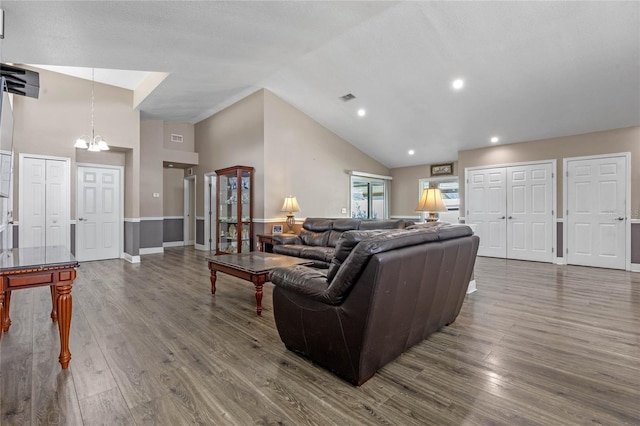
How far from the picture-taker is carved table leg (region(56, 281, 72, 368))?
6.70 ft

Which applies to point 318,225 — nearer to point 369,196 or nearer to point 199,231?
point 369,196

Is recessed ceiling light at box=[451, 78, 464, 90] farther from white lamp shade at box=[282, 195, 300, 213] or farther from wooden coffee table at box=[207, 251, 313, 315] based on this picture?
wooden coffee table at box=[207, 251, 313, 315]

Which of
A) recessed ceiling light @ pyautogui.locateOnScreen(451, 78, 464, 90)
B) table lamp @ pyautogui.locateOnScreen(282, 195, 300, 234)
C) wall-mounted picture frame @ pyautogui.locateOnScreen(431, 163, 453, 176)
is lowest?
table lamp @ pyautogui.locateOnScreen(282, 195, 300, 234)

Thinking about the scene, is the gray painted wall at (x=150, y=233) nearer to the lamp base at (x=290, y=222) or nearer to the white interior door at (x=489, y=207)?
the lamp base at (x=290, y=222)

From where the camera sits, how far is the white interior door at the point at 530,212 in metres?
6.00

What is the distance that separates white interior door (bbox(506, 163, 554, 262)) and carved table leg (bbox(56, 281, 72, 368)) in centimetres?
718

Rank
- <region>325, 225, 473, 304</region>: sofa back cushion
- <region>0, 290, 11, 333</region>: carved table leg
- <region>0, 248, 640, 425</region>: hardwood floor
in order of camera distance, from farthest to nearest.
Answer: <region>0, 290, 11, 333</region>: carved table leg, <region>325, 225, 473, 304</region>: sofa back cushion, <region>0, 248, 640, 425</region>: hardwood floor

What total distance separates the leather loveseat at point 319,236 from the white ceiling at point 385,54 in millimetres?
2318

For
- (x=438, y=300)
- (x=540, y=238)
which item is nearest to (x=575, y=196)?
(x=540, y=238)

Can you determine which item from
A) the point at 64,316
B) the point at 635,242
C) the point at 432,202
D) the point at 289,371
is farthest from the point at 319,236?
the point at 635,242

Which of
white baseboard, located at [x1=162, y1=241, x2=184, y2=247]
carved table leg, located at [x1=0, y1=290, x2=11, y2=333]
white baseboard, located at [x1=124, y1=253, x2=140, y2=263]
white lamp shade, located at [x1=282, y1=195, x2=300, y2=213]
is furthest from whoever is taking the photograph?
white baseboard, located at [x1=162, y1=241, x2=184, y2=247]

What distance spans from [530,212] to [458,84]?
10.5ft

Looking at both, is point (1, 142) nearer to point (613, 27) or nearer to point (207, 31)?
point (207, 31)

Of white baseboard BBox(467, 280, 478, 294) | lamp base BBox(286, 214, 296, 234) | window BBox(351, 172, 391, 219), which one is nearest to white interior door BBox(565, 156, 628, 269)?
white baseboard BBox(467, 280, 478, 294)
